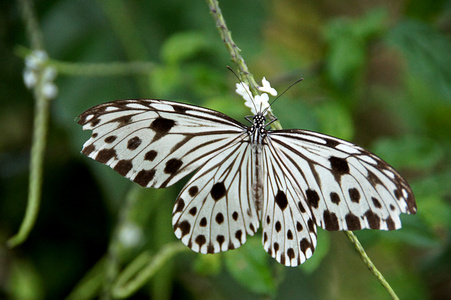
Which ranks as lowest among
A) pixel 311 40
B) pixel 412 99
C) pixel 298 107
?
pixel 298 107

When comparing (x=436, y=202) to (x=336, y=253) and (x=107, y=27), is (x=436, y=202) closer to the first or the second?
(x=336, y=253)

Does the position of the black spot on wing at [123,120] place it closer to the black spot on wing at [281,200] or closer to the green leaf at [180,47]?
the black spot on wing at [281,200]

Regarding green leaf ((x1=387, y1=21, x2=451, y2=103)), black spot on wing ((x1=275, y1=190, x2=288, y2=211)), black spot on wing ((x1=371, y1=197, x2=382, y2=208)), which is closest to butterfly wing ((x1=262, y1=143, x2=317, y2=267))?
black spot on wing ((x1=275, y1=190, x2=288, y2=211))

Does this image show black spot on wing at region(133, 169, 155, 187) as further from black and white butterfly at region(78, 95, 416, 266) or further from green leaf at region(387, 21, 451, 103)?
green leaf at region(387, 21, 451, 103)

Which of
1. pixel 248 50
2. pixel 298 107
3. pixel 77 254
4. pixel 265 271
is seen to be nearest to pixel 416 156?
pixel 298 107

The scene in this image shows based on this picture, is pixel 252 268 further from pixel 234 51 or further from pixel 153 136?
pixel 234 51

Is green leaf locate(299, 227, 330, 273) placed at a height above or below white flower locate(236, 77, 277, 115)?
below

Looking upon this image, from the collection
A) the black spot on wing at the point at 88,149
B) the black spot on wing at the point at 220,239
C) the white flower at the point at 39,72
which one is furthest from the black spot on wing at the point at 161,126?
the white flower at the point at 39,72
